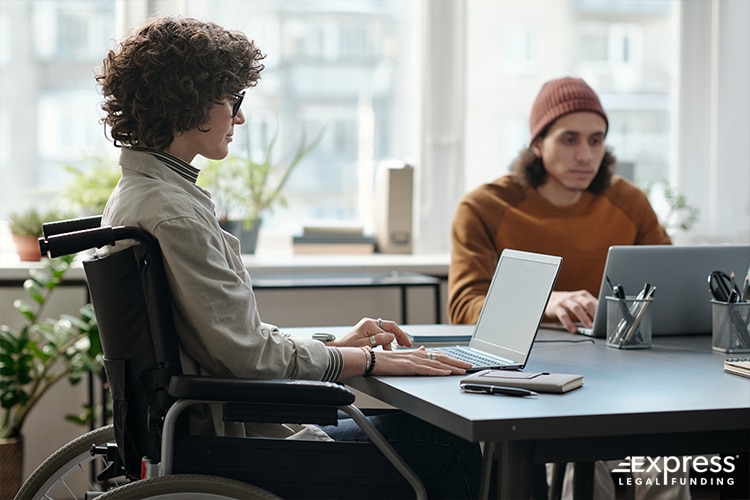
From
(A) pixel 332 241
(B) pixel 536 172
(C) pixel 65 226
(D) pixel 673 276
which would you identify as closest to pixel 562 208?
(B) pixel 536 172

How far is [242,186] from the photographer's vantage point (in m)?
3.57

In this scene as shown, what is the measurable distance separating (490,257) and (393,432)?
3.07 ft

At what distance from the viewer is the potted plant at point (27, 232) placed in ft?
10.7

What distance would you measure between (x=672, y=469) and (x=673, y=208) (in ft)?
5.50

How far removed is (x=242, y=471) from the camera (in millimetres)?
1506

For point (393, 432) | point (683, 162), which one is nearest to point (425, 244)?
point (683, 162)

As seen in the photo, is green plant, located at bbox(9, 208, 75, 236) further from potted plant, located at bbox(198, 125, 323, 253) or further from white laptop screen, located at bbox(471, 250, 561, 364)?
white laptop screen, located at bbox(471, 250, 561, 364)

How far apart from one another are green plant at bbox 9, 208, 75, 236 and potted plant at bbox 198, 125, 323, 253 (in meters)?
0.52

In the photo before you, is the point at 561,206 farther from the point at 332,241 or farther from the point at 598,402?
the point at 598,402

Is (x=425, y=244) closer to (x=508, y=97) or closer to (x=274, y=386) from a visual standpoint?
(x=508, y=97)

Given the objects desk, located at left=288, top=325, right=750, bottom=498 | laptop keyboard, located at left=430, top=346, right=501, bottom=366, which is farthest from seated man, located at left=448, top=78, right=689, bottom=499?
desk, located at left=288, top=325, right=750, bottom=498

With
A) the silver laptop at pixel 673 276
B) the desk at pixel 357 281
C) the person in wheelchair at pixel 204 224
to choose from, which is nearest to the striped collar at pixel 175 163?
the person in wheelchair at pixel 204 224

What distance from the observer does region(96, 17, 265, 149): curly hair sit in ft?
5.25

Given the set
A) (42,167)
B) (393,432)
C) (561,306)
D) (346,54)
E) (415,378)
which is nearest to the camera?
(415,378)
